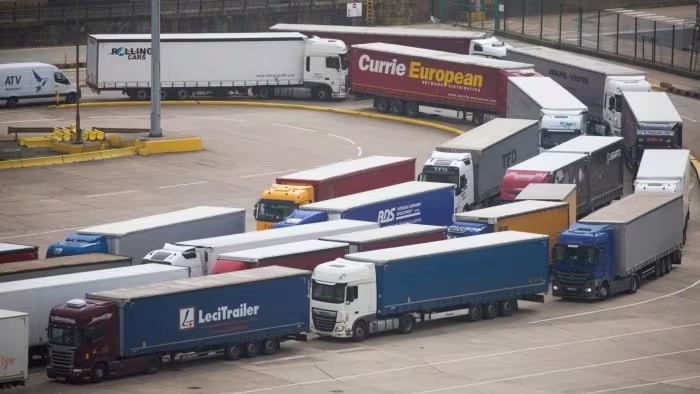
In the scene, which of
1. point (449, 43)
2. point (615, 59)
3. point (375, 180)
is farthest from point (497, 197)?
point (615, 59)

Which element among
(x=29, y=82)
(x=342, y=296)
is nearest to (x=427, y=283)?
(x=342, y=296)

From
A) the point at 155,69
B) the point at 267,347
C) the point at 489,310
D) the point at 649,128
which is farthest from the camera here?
the point at 155,69

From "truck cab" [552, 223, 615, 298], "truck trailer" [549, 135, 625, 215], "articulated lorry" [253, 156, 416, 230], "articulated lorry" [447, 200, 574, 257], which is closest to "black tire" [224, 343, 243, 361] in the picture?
"articulated lorry" [447, 200, 574, 257]

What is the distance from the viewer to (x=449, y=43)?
317 feet

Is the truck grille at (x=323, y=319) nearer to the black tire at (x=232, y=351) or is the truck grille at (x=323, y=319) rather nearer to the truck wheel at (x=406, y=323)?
the truck wheel at (x=406, y=323)

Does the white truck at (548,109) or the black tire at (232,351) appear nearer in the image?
the black tire at (232,351)

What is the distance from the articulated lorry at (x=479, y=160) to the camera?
62.8m

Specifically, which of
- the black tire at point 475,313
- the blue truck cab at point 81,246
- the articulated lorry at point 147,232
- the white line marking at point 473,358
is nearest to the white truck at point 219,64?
the articulated lorry at point 147,232

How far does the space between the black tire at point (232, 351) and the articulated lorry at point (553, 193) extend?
56.0 ft

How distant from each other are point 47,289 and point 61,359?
276 centimetres

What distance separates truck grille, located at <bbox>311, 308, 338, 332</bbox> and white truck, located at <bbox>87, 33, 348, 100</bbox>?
46.9m

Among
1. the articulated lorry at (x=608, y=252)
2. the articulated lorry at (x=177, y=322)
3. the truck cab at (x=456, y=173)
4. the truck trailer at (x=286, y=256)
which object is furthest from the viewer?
the truck cab at (x=456, y=173)

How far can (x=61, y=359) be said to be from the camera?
42.5 m

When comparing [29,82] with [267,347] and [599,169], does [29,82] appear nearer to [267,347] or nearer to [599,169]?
[599,169]
